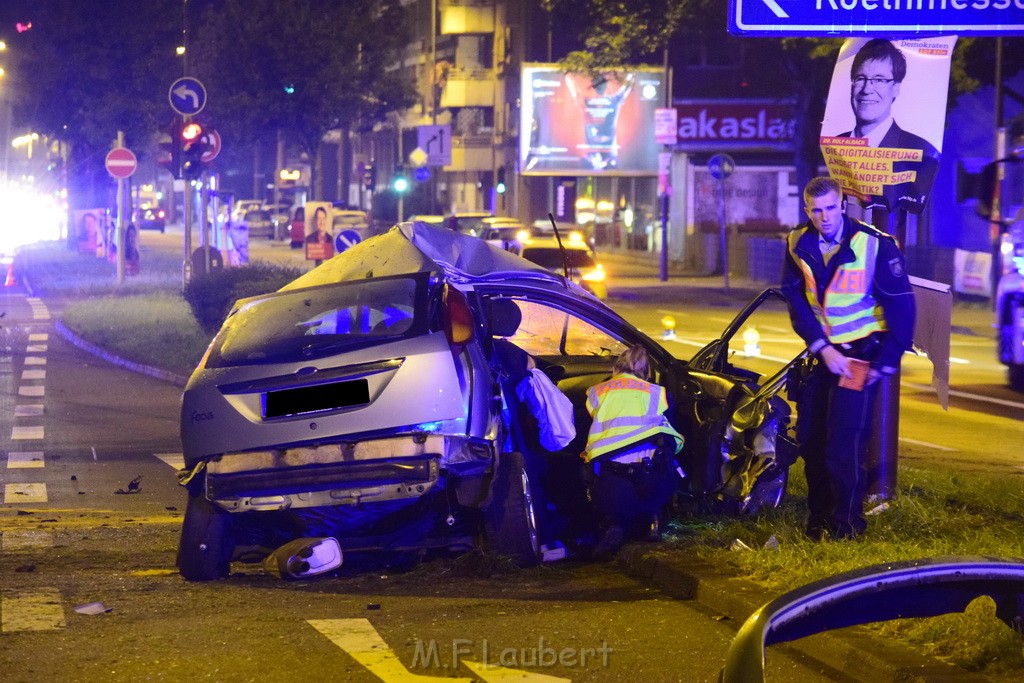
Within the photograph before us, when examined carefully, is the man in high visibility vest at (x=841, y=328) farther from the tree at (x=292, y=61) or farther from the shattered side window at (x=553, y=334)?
the tree at (x=292, y=61)

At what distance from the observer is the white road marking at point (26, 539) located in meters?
8.42

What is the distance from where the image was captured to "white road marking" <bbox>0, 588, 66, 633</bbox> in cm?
670

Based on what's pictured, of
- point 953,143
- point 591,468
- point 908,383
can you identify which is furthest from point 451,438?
point 953,143

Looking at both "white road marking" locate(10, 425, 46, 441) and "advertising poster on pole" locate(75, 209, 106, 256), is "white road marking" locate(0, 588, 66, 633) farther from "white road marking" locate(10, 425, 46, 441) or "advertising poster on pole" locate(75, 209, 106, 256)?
"advertising poster on pole" locate(75, 209, 106, 256)

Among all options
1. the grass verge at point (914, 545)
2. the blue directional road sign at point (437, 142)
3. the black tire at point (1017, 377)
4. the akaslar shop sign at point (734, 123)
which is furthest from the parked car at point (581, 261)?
the akaslar shop sign at point (734, 123)

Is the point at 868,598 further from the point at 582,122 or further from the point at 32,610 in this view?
the point at 582,122

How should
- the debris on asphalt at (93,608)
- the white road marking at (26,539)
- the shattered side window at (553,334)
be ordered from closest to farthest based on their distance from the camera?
the debris on asphalt at (93,608) → the white road marking at (26,539) → the shattered side window at (553,334)

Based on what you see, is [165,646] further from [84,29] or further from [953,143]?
[84,29]

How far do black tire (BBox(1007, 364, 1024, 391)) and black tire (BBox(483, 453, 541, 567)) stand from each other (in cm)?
1094

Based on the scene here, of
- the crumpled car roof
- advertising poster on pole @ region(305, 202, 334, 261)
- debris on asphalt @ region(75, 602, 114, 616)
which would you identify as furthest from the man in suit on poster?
advertising poster on pole @ region(305, 202, 334, 261)

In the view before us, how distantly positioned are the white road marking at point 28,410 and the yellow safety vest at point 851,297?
9264 mm

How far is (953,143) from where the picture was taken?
1549 inches

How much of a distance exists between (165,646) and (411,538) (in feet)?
4.91

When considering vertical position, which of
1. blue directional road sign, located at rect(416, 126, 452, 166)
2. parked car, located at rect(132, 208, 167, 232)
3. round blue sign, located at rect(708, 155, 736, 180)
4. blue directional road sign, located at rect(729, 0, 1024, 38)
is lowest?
parked car, located at rect(132, 208, 167, 232)
